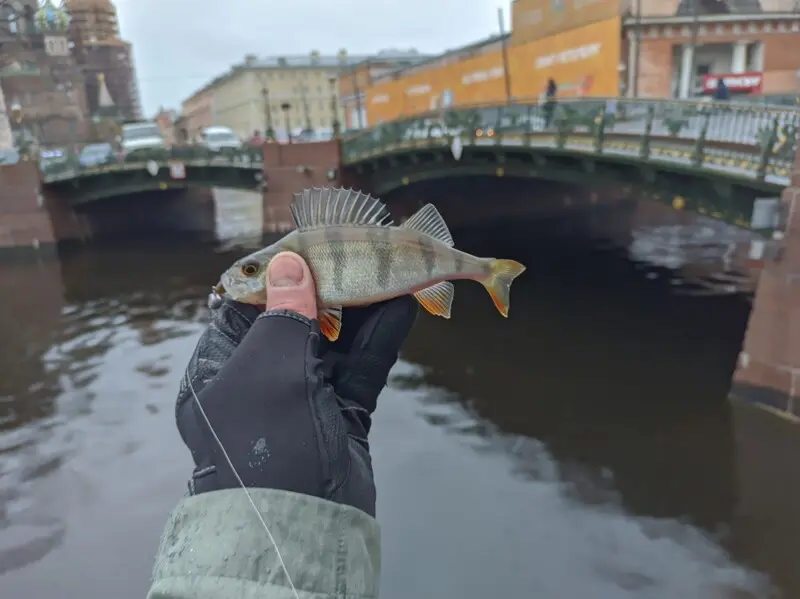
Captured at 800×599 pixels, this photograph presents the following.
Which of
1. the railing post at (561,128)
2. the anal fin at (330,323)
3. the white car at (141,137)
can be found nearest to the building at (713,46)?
the railing post at (561,128)

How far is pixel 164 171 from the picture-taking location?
30391 mm

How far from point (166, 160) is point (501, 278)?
2952 centimetres

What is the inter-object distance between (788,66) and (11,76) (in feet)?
210

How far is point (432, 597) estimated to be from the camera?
23.6 feet

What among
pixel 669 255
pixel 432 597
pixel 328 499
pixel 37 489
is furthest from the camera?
pixel 669 255

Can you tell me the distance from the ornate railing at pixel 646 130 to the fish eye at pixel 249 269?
1023 centimetres

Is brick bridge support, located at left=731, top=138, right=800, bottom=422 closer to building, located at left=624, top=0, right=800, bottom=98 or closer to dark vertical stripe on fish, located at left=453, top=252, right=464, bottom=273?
dark vertical stripe on fish, located at left=453, top=252, right=464, bottom=273

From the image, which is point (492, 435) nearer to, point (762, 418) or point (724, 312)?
point (762, 418)

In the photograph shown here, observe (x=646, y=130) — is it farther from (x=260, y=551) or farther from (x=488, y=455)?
(x=260, y=551)

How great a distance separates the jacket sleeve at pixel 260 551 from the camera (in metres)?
1.49

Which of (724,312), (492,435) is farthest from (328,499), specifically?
(724,312)

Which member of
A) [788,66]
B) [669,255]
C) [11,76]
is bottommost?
[669,255]

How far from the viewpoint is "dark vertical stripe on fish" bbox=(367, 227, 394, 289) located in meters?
3.16

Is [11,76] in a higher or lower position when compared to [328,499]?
higher
